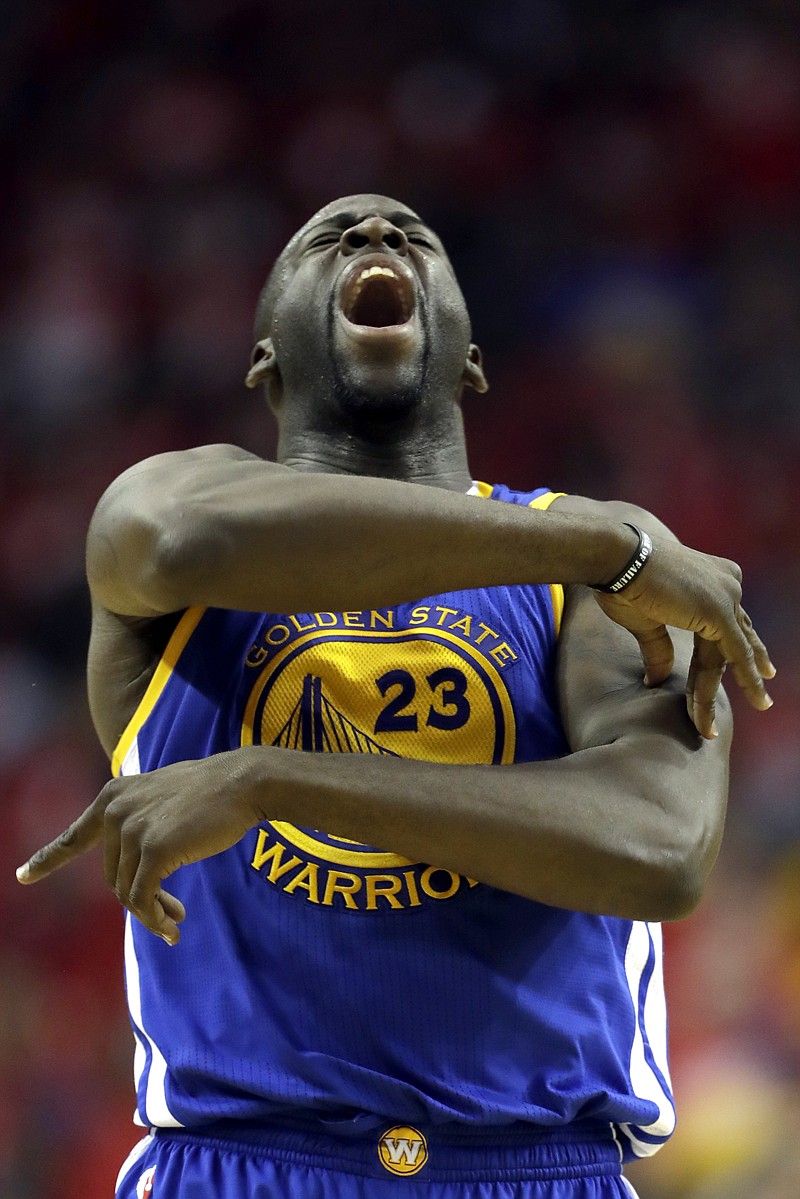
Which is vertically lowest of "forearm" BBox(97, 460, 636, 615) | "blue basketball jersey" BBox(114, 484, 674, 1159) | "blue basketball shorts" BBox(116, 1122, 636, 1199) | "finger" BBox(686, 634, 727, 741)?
"blue basketball shorts" BBox(116, 1122, 636, 1199)

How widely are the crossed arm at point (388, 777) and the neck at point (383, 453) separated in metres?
0.70

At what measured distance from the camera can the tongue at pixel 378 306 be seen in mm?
2797

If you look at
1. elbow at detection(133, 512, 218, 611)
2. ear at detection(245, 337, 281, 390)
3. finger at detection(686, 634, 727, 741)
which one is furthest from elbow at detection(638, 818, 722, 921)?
ear at detection(245, 337, 281, 390)

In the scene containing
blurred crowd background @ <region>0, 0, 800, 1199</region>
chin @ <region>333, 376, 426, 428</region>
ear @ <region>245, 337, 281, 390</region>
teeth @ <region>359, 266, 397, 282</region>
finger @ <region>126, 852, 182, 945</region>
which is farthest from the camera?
blurred crowd background @ <region>0, 0, 800, 1199</region>

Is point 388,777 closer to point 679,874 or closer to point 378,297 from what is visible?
point 679,874

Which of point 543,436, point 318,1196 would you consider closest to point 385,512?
point 318,1196

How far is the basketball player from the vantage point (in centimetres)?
192

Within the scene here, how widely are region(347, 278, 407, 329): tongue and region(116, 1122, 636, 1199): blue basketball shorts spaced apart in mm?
1471

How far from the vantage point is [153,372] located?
541 cm

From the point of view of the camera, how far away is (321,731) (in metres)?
2.25

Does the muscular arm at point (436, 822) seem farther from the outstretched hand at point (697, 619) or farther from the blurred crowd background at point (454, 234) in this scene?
the blurred crowd background at point (454, 234)

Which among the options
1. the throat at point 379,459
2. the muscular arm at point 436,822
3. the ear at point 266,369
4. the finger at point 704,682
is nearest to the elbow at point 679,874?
the muscular arm at point 436,822

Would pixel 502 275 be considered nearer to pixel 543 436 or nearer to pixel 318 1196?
pixel 543 436

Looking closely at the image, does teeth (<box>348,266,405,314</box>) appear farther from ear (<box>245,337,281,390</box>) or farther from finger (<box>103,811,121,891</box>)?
finger (<box>103,811,121,891</box>)
